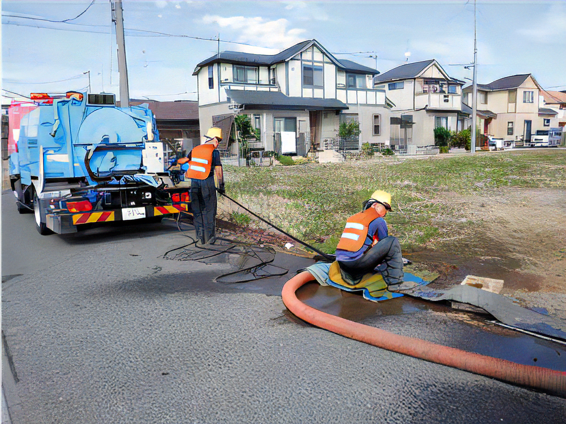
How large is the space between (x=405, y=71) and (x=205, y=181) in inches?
1474

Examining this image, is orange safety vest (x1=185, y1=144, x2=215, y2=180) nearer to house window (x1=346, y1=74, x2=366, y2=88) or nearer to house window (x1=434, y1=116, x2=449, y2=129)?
house window (x1=346, y1=74, x2=366, y2=88)

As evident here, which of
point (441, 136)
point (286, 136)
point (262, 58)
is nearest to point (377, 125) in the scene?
point (441, 136)

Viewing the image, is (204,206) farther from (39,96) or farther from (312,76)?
(312,76)

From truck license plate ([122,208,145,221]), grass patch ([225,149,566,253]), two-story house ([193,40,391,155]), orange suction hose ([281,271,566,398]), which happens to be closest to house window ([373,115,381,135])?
two-story house ([193,40,391,155])

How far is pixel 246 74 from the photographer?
30.5 metres

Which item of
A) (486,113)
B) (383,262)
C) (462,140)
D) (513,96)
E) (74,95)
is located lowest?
A: (383,262)

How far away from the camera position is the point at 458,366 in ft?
12.3

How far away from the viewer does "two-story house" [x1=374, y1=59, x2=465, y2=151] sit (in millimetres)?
40125

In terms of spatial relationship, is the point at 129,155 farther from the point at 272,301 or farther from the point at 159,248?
the point at 272,301

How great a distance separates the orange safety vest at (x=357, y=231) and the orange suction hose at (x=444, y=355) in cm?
90

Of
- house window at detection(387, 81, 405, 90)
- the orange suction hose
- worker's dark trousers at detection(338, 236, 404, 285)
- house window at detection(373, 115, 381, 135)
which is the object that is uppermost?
house window at detection(387, 81, 405, 90)

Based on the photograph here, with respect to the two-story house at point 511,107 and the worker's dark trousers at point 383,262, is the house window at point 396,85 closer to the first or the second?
the two-story house at point 511,107

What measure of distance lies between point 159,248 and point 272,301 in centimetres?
350

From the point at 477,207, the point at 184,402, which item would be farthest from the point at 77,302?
the point at 477,207
